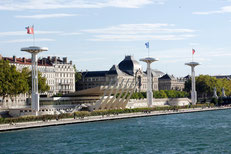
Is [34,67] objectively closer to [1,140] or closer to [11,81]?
[11,81]

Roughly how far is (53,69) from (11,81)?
51675mm

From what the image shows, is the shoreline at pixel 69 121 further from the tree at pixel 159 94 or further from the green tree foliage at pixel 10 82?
the tree at pixel 159 94

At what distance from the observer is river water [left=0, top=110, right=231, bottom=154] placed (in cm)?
5291

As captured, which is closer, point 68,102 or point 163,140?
point 163,140

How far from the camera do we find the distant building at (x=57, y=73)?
147m

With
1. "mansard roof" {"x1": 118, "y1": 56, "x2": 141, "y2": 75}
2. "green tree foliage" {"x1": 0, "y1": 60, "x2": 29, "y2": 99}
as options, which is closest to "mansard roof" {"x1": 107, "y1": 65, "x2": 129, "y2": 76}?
"mansard roof" {"x1": 118, "y1": 56, "x2": 141, "y2": 75}

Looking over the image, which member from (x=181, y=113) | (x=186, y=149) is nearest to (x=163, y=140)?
(x=186, y=149)

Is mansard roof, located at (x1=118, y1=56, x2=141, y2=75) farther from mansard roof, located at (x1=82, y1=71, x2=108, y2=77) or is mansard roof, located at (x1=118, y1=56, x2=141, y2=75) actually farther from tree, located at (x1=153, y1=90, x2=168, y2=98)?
tree, located at (x1=153, y1=90, x2=168, y2=98)

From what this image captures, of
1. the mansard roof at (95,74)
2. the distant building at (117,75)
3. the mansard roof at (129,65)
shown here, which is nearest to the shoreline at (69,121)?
the distant building at (117,75)

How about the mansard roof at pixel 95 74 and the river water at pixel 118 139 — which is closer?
the river water at pixel 118 139

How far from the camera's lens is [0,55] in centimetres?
12838

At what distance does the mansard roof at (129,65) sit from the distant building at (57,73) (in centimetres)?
3364

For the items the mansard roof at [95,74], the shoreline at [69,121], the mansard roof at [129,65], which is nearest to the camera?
the shoreline at [69,121]

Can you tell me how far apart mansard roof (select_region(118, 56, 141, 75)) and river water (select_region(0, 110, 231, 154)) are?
114 m
